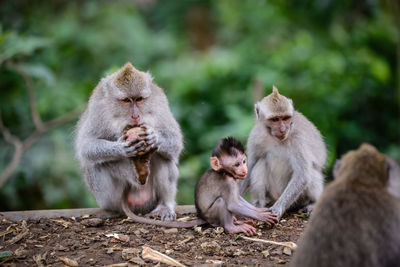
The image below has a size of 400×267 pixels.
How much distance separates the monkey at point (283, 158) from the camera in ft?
17.0

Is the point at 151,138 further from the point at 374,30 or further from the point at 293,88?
the point at 374,30

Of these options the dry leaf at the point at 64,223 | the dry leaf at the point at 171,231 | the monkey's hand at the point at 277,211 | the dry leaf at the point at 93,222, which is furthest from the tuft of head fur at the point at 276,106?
the dry leaf at the point at 64,223

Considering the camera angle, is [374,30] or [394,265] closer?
[394,265]

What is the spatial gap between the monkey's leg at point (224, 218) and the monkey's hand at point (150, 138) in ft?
3.14

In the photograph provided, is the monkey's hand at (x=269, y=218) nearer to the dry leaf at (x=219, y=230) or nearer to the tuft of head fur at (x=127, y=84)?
the dry leaf at (x=219, y=230)

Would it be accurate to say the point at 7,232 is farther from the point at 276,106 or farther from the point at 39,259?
the point at 276,106

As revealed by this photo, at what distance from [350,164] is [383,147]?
739cm

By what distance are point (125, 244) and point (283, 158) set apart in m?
2.08

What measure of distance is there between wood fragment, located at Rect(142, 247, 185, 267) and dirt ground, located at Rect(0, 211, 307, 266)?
0.14ft

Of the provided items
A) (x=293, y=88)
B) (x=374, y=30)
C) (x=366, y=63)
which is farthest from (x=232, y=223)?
(x=374, y=30)

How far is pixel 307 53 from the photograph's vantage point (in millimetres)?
11844

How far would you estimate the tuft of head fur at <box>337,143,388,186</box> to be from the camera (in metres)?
3.25

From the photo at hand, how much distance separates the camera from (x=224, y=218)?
4.76 meters

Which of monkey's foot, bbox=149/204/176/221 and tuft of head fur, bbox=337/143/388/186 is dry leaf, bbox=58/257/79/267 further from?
tuft of head fur, bbox=337/143/388/186
